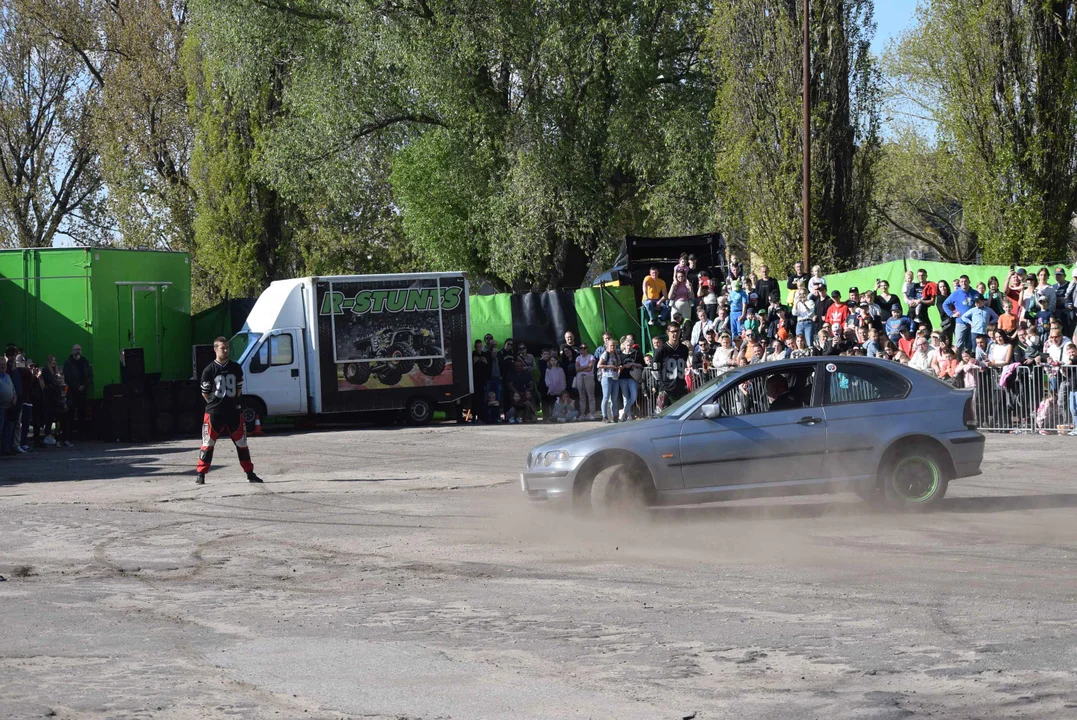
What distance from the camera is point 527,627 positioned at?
727 centimetres

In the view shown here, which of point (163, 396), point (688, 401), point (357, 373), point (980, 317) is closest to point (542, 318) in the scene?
point (357, 373)

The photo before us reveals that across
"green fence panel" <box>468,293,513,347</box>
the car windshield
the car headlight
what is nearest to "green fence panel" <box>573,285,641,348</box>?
"green fence panel" <box>468,293,513,347</box>

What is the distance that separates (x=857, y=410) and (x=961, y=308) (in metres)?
11.0

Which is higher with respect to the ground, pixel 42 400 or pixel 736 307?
pixel 736 307

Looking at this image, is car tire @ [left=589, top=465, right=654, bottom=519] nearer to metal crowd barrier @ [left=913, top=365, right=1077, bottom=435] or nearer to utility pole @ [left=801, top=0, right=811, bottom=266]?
metal crowd barrier @ [left=913, top=365, right=1077, bottom=435]

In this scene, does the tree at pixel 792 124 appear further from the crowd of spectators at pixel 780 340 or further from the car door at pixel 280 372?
the car door at pixel 280 372

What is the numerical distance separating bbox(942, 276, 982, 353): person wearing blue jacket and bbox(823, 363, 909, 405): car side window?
33.5 ft

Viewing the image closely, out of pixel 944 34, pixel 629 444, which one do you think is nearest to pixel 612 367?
pixel 944 34

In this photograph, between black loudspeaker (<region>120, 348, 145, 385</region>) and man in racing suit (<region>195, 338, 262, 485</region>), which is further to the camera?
black loudspeaker (<region>120, 348, 145, 385</region>)

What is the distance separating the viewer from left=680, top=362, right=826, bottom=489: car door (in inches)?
433

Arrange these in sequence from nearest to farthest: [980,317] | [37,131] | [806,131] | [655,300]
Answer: [980,317], [655,300], [806,131], [37,131]

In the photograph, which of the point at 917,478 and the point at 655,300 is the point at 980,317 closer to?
the point at 655,300

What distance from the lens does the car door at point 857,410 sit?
11148 millimetres

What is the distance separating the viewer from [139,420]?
2317cm
